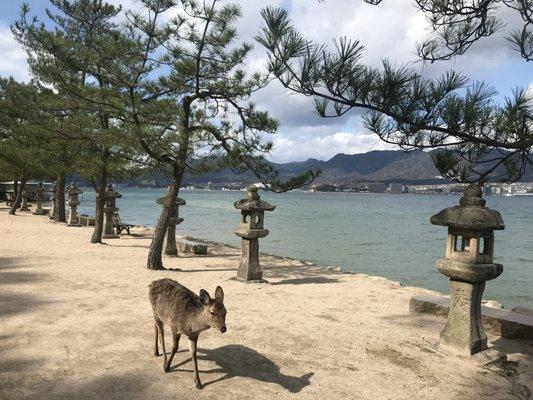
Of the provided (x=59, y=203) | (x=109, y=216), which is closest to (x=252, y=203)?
(x=109, y=216)

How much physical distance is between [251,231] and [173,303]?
4.99 m

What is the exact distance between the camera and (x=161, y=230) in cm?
1069

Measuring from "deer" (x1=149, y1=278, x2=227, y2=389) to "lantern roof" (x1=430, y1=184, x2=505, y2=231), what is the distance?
10.2 ft

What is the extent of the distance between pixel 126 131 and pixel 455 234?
24.9 feet

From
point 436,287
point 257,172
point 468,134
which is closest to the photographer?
point 468,134

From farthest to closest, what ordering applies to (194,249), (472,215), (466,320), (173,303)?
(194,249)
(466,320)
(472,215)
(173,303)

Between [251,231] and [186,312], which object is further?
[251,231]

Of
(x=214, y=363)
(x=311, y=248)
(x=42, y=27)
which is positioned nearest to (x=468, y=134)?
(x=214, y=363)

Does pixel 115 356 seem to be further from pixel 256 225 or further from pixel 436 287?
pixel 436 287

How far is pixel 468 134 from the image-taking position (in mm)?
4309

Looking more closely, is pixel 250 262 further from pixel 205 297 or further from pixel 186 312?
pixel 205 297

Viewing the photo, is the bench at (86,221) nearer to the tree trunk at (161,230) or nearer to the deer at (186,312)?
the tree trunk at (161,230)

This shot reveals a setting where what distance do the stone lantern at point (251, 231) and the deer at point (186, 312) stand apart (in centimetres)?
462

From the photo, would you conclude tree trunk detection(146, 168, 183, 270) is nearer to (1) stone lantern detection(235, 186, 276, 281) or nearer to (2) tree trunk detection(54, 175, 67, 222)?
(1) stone lantern detection(235, 186, 276, 281)
